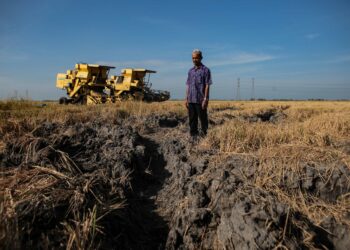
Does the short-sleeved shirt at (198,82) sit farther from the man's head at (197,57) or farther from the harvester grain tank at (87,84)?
the harvester grain tank at (87,84)

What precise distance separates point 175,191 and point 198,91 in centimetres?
277

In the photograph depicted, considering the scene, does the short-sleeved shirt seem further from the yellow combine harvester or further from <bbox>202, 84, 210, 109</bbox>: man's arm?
the yellow combine harvester

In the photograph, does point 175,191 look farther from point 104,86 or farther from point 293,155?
point 104,86

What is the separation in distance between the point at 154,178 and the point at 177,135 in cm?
212

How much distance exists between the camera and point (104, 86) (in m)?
22.0

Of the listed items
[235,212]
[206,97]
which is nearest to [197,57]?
[206,97]

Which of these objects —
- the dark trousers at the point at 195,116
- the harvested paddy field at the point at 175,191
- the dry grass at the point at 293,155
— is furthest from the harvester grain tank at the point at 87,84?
the dry grass at the point at 293,155

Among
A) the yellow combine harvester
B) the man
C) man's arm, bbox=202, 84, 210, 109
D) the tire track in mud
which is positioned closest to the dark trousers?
the man

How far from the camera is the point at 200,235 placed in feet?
11.6

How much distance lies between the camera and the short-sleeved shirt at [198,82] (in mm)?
6867

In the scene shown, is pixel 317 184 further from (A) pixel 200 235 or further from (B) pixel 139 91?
(B) pixel 139 91

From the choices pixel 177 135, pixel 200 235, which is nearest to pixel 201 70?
pixel 177 135

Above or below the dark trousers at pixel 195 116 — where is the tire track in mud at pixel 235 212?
below

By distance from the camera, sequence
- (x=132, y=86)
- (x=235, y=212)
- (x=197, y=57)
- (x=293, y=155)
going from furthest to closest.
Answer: (x=132, y=86)
(x=197, y=57)
(x=293, y=155)
(x=235, y=212)
